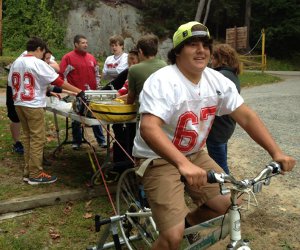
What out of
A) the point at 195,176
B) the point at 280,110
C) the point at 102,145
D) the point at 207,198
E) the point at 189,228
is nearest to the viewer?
the point at 195,176

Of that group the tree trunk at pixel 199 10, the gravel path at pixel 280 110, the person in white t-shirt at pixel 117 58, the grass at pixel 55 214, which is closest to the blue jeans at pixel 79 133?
the grass at pixel 55 214

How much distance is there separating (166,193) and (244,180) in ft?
2.02

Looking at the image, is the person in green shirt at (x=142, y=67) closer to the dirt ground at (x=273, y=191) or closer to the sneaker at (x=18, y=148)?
the dirt ground at (x=273, y=191)

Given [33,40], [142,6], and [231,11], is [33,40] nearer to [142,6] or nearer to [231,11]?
[142,6]

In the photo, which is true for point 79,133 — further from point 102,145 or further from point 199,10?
point 199,10

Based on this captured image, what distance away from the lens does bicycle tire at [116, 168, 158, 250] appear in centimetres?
357

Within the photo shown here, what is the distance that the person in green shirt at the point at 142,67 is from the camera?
4.48 meters

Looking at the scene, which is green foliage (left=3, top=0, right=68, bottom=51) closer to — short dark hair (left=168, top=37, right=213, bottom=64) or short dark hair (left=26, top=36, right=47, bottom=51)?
short dark hair (left=26, top=36, right=47, bottom=51)

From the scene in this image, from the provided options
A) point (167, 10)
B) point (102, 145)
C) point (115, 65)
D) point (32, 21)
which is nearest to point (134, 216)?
point (102, 145)

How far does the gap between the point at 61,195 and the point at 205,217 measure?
86.4 inches

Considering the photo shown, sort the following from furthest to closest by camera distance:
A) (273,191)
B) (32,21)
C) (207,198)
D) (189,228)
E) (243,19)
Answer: (243,19) → (32,21) → (273,191) → (207,198) → (189,228)

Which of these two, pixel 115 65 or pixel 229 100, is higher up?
pixel 115 65

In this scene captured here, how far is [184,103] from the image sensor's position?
8.93 feet

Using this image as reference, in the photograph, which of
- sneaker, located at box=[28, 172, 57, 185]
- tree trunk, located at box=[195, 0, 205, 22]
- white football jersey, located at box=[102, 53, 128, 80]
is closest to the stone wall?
tree trunk, located at box=[195, 0, 205, 22]
